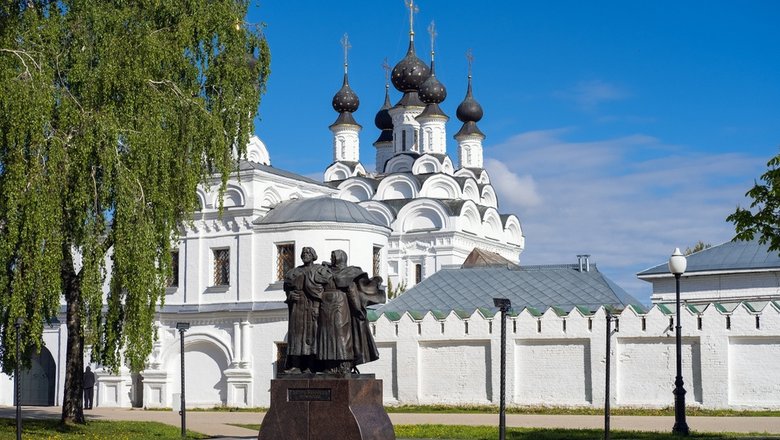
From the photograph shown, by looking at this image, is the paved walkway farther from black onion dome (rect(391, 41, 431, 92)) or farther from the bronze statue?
black onion dome (rect(391, 41, 431, 92))

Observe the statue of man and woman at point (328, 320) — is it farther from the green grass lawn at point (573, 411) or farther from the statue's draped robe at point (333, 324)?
the green grass lawn at point (573, 411)

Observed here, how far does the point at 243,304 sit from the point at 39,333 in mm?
15402

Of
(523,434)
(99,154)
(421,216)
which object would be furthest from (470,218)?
(99,154)

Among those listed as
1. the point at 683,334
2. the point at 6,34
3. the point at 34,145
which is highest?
the point at 6,34

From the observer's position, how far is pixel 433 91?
5166 centimetres

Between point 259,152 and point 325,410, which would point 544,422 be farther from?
point 259,152

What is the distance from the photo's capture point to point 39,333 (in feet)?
57.4

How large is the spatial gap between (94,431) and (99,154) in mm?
4706

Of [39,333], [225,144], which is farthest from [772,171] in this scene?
[39,333]

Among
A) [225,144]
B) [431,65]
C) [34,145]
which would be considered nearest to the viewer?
[34,145]

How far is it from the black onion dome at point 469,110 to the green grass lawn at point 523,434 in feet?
112

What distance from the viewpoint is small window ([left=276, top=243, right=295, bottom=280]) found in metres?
32.6

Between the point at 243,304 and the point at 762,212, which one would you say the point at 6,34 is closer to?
the point at 762,212

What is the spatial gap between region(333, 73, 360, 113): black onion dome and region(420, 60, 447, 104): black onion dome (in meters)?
4.59
